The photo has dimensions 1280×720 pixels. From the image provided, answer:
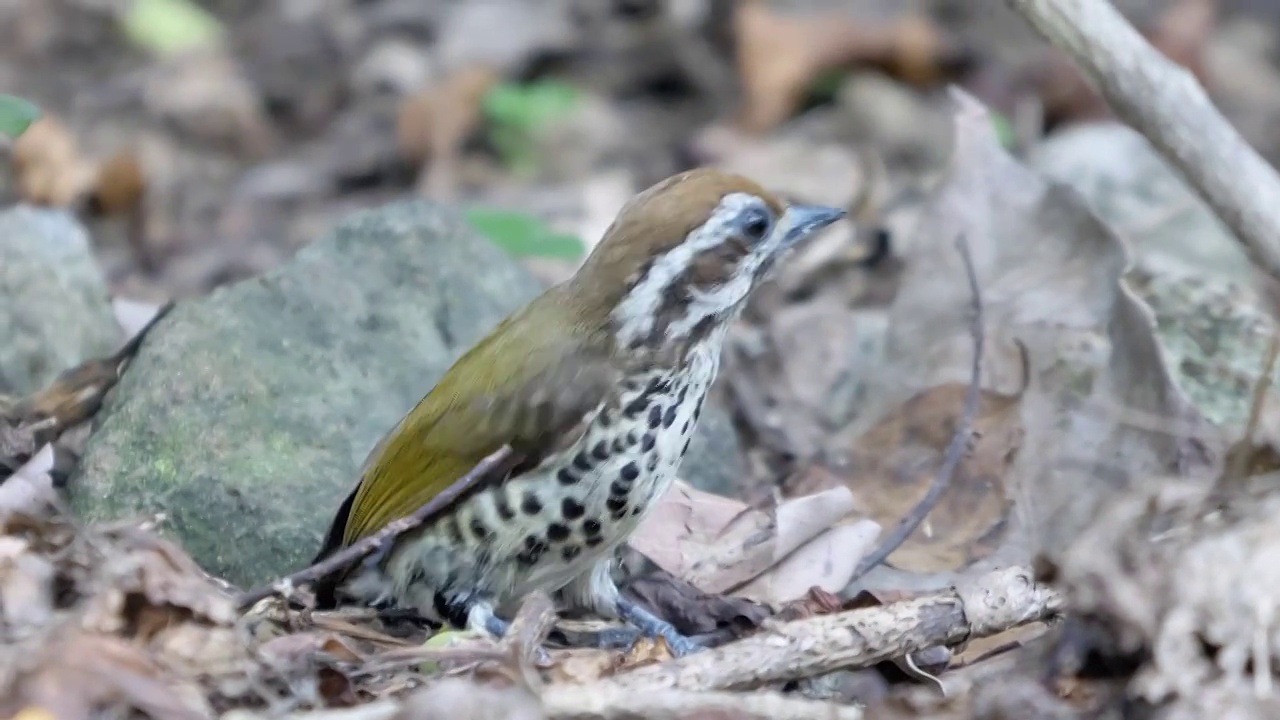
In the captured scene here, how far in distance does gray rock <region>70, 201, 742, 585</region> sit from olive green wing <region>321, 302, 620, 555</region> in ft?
1.10

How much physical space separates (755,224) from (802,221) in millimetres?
173

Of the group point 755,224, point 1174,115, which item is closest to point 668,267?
point 755,224

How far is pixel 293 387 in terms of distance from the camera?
504 cm

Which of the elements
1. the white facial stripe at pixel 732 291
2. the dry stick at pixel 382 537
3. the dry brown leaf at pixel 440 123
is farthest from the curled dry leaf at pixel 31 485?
the dry brown leaf at pixel 440 123

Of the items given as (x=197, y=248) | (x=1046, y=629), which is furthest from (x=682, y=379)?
(x=197, y=248)

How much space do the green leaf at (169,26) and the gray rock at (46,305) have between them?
5593mm

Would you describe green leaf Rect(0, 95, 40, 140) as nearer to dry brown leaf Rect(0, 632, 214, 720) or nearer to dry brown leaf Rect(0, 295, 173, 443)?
dry brown leaf Rect(0, 295, 173, 443)

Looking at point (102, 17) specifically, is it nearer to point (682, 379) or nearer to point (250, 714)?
point (682, 379)

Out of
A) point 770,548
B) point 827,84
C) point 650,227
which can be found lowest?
point 827,84

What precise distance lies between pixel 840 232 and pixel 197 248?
10.0ft

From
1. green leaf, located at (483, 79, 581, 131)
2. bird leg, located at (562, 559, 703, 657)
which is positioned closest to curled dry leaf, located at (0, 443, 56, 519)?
bird leg, located at (562, 559, 703, 657)

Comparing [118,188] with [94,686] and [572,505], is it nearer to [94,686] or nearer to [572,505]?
[572,505]

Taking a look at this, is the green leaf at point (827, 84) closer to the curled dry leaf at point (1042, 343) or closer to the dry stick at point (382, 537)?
the curled dry leaf at point (1042, 343)

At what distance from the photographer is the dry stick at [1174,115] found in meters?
4.16
